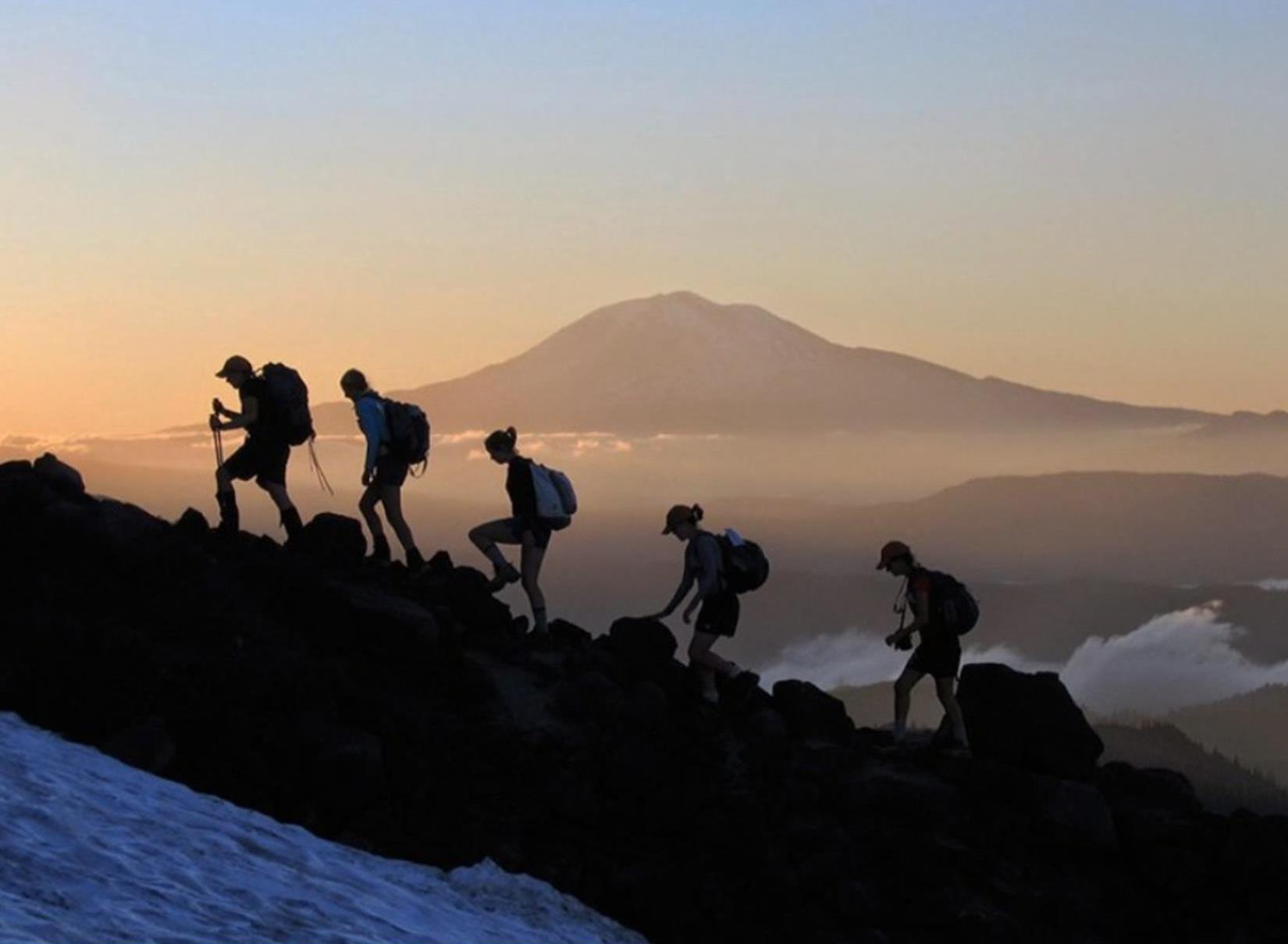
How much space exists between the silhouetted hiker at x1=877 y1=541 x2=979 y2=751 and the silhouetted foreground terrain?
3.65 ft

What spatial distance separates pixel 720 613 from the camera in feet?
77.7

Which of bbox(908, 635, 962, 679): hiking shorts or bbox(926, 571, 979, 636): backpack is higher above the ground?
bbox(926, 571, 979, 636): backpack

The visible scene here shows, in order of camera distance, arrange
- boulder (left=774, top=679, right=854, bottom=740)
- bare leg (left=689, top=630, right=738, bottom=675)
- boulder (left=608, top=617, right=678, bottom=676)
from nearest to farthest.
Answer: bare leg (left=689, top=630, right=738, bottom=675), boulder (left=608, top=617, right=678, bottom=676), boulder (left=774, top=679, right=854, bottom=740)

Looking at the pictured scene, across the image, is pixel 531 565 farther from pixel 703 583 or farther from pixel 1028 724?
pixel 1028 724

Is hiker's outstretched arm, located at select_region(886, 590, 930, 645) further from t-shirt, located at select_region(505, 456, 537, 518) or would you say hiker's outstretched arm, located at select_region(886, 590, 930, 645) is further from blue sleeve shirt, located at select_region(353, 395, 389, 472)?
blue sleeve shirt, located at select_region(353, 395, 389, 472)

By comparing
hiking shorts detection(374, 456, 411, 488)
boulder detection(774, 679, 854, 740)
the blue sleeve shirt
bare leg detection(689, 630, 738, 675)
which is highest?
the blue sleeve shirt

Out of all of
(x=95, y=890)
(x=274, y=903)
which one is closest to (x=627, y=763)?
(x=274, y=903)

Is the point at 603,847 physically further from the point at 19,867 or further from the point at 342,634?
the point at 19,867

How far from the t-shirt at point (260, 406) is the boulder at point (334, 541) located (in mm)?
1926

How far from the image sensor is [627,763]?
22062 millimetres

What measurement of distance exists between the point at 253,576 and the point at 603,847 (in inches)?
211

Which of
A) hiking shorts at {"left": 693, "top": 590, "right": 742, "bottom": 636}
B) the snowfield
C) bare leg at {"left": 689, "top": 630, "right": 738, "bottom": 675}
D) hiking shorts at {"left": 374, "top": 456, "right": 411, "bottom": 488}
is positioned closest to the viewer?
the snowfield

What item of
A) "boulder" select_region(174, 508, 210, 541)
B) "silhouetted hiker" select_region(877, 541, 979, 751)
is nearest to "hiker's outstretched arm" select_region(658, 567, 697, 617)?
"silhouetted hiker" select_region(877, 541, 979, 751)

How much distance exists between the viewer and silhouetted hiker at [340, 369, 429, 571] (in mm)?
24625
